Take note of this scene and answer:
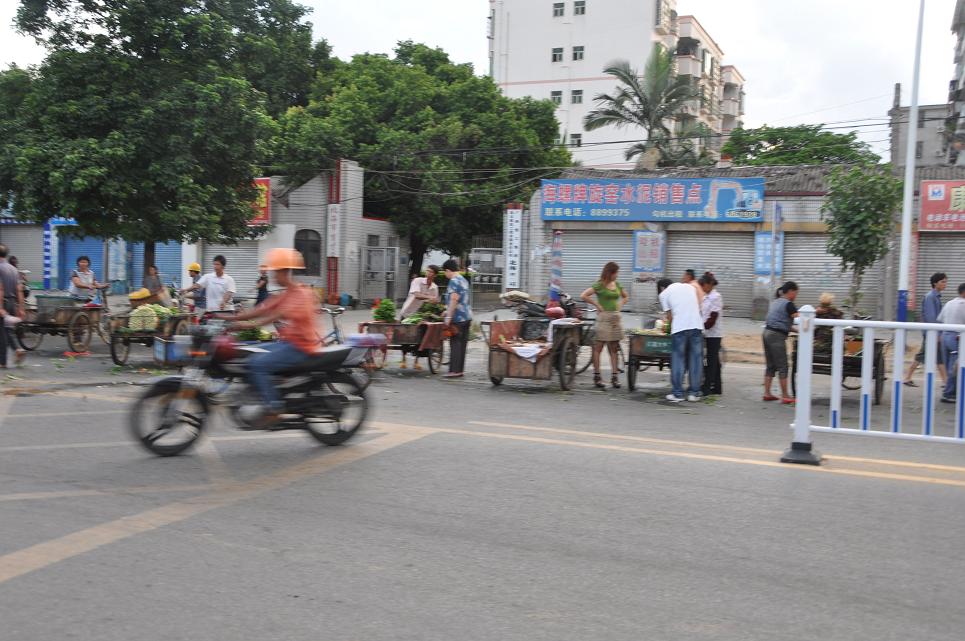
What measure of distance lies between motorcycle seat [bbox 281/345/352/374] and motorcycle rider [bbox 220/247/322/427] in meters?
0.04

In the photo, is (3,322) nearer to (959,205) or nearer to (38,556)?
(38,556)

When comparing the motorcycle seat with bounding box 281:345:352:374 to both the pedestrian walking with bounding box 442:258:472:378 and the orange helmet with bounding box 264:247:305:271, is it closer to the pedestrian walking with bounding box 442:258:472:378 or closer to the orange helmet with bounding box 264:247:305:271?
the orange helmet with bounding box 264:247:305:271

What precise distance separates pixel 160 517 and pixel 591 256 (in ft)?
81.6

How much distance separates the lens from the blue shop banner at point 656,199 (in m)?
26.6

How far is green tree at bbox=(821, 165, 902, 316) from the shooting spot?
19672 mm

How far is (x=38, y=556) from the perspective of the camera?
15.0 ft

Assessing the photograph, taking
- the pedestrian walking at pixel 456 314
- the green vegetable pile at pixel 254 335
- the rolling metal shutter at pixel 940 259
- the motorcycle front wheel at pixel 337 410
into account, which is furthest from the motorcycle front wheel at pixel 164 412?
the rolling metal shutter at pixel 940 259

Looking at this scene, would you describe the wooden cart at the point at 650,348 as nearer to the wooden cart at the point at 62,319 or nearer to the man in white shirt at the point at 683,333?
the man in white shirt at the point at 683,333

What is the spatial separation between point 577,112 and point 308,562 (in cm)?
5548

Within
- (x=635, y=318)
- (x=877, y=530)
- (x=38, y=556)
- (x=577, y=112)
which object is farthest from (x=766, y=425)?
(x=577, y=112)

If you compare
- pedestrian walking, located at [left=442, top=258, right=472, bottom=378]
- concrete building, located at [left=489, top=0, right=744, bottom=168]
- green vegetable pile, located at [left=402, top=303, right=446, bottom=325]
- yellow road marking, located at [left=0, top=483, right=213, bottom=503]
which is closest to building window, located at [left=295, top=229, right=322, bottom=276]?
green vegetable pile, located at [left=402, top=303, right=446, bottom=325]

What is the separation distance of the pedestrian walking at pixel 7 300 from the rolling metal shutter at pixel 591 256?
19.1 meters

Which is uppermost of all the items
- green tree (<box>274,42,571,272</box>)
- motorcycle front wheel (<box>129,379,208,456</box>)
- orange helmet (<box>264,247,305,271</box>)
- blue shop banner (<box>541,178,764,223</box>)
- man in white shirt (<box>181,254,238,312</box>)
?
green tree (<box>274,42,571,272</box>)

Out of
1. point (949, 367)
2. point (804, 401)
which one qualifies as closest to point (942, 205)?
point (949, 367)
